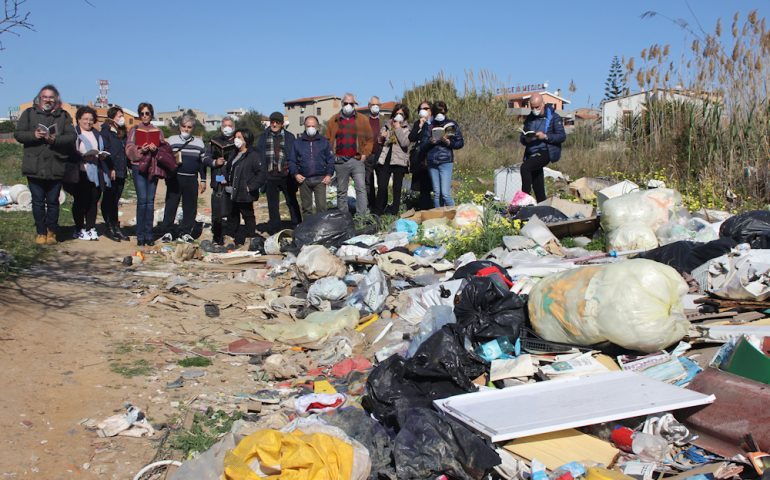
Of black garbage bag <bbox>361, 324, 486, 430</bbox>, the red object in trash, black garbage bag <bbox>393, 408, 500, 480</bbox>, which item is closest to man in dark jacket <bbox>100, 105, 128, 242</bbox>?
black garbage bag <bbox>361, 324, 486, 430</bbox>

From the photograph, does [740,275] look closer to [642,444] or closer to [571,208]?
[642,444]

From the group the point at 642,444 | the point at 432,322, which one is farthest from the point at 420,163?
the point at 642,444

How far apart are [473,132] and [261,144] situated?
8192 millimetres

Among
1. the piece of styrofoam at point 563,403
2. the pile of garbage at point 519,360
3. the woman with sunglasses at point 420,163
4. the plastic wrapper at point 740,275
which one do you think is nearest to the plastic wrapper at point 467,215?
the pile of garbage at point 519,360

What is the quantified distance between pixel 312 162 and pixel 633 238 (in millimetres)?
4281

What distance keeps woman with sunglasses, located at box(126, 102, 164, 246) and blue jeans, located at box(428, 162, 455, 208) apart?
11.8 feet

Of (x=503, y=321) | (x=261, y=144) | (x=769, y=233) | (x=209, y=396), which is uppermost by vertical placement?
(x=261, y=144)

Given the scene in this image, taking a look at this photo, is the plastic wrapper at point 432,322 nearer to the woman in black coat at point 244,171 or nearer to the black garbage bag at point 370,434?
the black garbage bag at point 370,434

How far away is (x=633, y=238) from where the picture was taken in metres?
6.34

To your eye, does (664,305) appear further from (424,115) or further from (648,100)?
(648,100)

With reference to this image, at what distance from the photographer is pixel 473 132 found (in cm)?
1620

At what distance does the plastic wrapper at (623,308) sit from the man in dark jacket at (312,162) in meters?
5.00

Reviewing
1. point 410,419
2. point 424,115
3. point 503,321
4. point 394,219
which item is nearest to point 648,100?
point 424,115

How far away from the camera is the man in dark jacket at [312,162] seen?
884 centimetres
